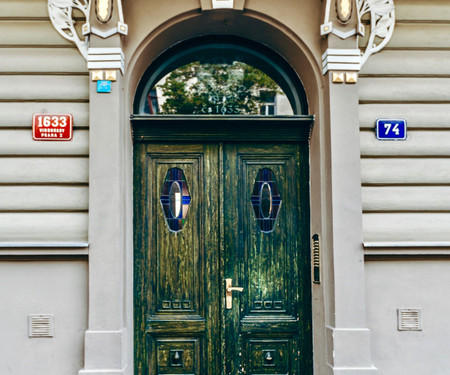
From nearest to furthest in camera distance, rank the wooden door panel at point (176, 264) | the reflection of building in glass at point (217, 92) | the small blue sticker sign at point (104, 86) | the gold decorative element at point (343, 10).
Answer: the small blue sticker sign at point (104, 86)
the gold decorative element at point (343, 10)
the wooden door panel at point (176, 264)
the reflection of building in glass at point (217, 92)

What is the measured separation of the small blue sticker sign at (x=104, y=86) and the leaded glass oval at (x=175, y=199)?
3.87ft

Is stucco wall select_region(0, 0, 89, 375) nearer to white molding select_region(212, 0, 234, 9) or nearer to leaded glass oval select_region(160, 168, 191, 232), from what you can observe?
leaded glass oval select_region(160, 168, 191, 232)

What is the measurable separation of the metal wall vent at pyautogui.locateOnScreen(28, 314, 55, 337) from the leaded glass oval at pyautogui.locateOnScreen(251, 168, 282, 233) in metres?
2.50

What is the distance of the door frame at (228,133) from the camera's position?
19.5 feet

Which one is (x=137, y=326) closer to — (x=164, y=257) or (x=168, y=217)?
(x=164, y=257)

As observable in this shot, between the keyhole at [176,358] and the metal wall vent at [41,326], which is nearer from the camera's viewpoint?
the metal wall vent at [41,326]

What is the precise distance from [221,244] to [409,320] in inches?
86.5

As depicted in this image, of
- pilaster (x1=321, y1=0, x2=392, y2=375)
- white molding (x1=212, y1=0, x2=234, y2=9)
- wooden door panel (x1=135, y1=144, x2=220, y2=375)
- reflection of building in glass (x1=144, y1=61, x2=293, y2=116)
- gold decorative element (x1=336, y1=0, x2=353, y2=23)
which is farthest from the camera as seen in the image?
reflection of building in glass (x1=144, y1=61, x2=293, y2=116)

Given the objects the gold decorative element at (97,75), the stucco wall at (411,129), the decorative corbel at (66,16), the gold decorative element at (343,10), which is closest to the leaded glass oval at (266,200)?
the stucco wall at (411,129)

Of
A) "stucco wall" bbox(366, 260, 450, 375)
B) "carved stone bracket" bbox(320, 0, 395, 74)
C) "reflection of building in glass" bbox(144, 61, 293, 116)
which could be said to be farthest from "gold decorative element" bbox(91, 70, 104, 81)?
"stucco wall" bbox(366, 260, 450, 375)

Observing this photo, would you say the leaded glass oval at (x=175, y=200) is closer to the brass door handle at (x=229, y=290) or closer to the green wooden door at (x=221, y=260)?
the green wooden door at (x=221, y=260)

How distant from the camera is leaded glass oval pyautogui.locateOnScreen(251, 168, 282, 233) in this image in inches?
239

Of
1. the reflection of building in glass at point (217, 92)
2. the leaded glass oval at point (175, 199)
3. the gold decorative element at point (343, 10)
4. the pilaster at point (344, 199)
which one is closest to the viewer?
the pilaster at point (344, 199)

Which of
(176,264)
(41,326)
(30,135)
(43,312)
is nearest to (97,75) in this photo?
(30,135)
